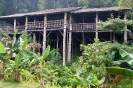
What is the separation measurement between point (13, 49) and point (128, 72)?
6.44 meters

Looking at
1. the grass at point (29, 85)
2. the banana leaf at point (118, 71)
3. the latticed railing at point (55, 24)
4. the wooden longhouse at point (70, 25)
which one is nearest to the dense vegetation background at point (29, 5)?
the wooden longhouse at point (70, 25)

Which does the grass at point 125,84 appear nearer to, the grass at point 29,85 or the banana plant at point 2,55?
the grass at point 29,85

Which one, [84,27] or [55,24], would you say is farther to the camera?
[55,24]

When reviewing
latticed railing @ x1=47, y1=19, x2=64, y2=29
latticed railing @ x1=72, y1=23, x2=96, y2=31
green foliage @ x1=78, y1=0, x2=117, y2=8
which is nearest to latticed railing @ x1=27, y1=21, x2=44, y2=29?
latticed railing @ x1=47, y1=19, x2=64, y2=29

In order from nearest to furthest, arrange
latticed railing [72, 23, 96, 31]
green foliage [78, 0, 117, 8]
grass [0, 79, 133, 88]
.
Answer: grass [0, 79, 133, 88]
latticed railing [72, 23, 96, 31]
green foliage [78, 0, 117, 8]

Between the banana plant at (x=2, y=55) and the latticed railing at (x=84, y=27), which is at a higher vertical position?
the latticed railing at (x=84, y=27)

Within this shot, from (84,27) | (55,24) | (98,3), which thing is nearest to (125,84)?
(84,27)

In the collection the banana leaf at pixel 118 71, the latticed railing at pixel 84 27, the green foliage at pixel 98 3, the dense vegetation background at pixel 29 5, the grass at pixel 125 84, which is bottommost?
the grass at pixel 125 84

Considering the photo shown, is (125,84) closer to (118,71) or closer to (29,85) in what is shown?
(29,85)

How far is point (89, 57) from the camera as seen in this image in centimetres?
1124

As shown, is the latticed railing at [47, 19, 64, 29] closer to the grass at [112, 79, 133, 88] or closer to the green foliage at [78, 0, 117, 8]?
the grass at [112, 79, 133, 88]

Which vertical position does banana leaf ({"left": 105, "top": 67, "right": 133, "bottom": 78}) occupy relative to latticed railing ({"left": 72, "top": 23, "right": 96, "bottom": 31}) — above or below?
below

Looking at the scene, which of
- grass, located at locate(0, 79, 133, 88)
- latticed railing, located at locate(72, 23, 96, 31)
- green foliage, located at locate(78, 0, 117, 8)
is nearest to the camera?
grass, located at locate(0, 79, 133, 88)

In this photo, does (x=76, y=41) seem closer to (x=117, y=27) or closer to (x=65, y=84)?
(x=117, y=27)
